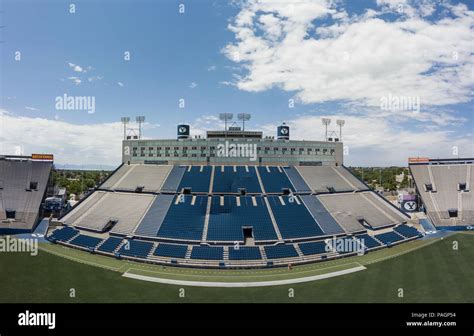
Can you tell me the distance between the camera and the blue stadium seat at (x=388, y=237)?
51.5 metres

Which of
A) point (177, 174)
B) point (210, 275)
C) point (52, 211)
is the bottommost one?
point (210, 275)

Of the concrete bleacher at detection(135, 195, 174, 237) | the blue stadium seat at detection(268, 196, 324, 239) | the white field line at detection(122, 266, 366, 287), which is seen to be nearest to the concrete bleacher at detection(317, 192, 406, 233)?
the blue stadium seat at detection(268, 196, 324, 239)

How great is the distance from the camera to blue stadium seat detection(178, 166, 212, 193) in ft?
198

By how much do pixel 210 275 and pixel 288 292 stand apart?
10.6 m

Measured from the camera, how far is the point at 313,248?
152ft

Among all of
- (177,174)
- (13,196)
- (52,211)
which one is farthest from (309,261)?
(13,196)

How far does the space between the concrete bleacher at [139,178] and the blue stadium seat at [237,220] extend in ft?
45.6

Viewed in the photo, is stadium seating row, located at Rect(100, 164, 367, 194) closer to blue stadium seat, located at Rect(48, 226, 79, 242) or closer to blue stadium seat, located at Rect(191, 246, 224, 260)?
blue stadium seat, located at Rect(48, 226, 79, 242)

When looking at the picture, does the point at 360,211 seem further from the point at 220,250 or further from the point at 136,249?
the point at 136,249

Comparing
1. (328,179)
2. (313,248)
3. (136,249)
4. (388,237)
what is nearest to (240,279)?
(313,248)

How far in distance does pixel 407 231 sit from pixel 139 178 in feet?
178

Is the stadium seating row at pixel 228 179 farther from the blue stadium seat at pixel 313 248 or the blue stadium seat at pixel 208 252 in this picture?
the blue stadium seat at pixel 208 252

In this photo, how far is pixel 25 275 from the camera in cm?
3531
